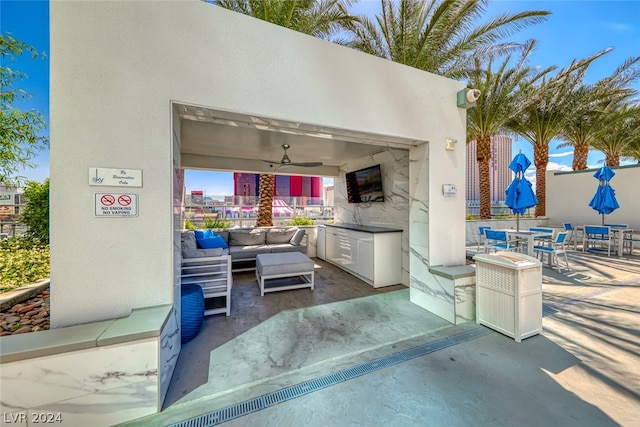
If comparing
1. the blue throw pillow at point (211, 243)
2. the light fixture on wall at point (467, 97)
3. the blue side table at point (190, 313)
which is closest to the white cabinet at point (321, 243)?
the blue throw pillow at point (211, 243)

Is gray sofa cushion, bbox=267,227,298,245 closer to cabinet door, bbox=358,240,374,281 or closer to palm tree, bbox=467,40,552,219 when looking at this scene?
cabinet door, bbox=358,240,374,281

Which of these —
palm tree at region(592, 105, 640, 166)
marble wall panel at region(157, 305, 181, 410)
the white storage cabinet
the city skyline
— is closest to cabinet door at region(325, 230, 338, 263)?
the white storage cabinet

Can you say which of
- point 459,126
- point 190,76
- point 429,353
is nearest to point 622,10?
point 459,126

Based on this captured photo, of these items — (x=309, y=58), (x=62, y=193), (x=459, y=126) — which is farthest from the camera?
(x=459, y=126)

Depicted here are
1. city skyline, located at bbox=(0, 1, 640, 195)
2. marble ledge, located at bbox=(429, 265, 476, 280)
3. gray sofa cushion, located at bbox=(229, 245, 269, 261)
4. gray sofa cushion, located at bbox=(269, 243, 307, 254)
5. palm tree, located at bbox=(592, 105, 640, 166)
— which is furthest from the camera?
palm tree, located at bbox=(592, 105, 640, 166)

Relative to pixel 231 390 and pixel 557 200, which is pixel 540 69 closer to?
pixel 557 200

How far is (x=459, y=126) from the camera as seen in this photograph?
3680 millimetres

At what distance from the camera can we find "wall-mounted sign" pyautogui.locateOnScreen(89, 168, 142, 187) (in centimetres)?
192

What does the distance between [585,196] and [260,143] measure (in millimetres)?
12008

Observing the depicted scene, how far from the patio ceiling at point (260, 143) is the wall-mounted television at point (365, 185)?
0.43m

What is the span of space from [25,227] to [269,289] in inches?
202

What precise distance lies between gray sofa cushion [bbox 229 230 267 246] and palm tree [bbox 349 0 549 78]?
546 cm

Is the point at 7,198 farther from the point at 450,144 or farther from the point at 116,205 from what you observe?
the point at 450,144

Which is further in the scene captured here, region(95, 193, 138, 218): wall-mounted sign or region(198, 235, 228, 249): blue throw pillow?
region(198, 235, 228, 249): blue throw pillow
